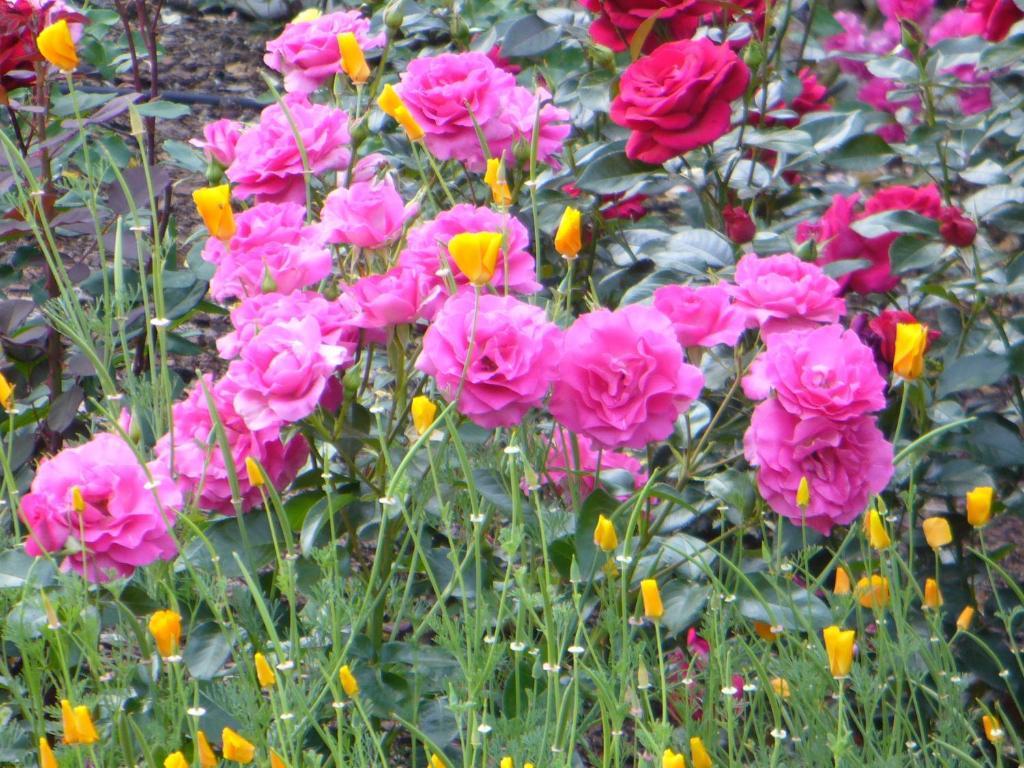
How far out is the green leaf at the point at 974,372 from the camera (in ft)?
4.95

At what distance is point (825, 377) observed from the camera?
1203mm

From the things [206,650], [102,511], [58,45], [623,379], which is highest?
[58,45]

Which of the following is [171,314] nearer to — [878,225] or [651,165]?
[651,165]

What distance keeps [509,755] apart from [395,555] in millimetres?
343

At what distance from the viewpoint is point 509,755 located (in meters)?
1.16

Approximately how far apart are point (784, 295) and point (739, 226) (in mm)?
280

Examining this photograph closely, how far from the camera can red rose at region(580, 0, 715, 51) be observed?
1.56 m

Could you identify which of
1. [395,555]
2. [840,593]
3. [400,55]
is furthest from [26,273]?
[840,593]

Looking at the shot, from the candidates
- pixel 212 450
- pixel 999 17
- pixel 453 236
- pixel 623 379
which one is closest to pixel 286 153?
pixel 453 236

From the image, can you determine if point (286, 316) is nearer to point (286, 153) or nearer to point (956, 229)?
point (286, 153)

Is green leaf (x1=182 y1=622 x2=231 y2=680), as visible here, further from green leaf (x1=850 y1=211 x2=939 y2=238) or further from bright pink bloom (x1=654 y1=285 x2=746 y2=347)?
green leaf (x1=850 y1=211 x2=939 y2=238)

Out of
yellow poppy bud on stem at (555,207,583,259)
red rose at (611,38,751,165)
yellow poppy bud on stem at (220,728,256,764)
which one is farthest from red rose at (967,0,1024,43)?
yellow poppy bud on stem at (220,728,256,764)

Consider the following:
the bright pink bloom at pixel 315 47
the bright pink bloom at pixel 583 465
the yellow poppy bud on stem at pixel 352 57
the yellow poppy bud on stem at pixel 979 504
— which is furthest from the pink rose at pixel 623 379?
the bright pink bloom at pixel 315 47

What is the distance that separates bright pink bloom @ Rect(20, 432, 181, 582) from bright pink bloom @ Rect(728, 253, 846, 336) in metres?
0.58
